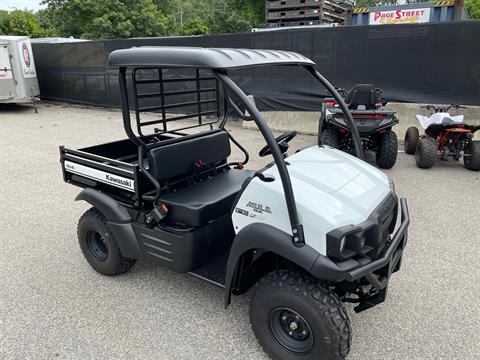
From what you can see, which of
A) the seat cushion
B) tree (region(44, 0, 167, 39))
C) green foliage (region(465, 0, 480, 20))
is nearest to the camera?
the seat cushion

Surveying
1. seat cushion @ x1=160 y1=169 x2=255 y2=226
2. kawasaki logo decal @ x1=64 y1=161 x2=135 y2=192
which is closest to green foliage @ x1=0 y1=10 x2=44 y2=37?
kawasaki logo decal @ x1=64 y1=161 x2=135 y2=192

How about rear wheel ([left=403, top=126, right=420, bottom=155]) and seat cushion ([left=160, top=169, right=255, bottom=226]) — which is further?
rear wheel ([left=403, top=126, right=420, bottom=155])

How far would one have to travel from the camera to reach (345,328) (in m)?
1.85

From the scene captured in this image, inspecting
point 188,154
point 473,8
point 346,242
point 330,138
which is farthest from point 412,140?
point 473,8

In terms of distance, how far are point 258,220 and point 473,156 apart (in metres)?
4.64

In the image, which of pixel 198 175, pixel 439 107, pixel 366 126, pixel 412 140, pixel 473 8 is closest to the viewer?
pixel 198 175

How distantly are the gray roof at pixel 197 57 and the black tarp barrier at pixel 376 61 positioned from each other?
5534mm

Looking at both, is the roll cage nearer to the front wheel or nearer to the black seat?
the black seat

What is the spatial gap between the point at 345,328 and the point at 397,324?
2.41 ft

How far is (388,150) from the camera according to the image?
18.0 feet

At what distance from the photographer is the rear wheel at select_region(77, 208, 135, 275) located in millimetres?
2762

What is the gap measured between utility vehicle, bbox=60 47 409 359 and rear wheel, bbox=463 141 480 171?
366 cm

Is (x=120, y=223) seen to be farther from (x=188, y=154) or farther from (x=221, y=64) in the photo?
→ (x=221, y=64)

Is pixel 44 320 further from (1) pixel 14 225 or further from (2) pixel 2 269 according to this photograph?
(1) pixel 14 225
